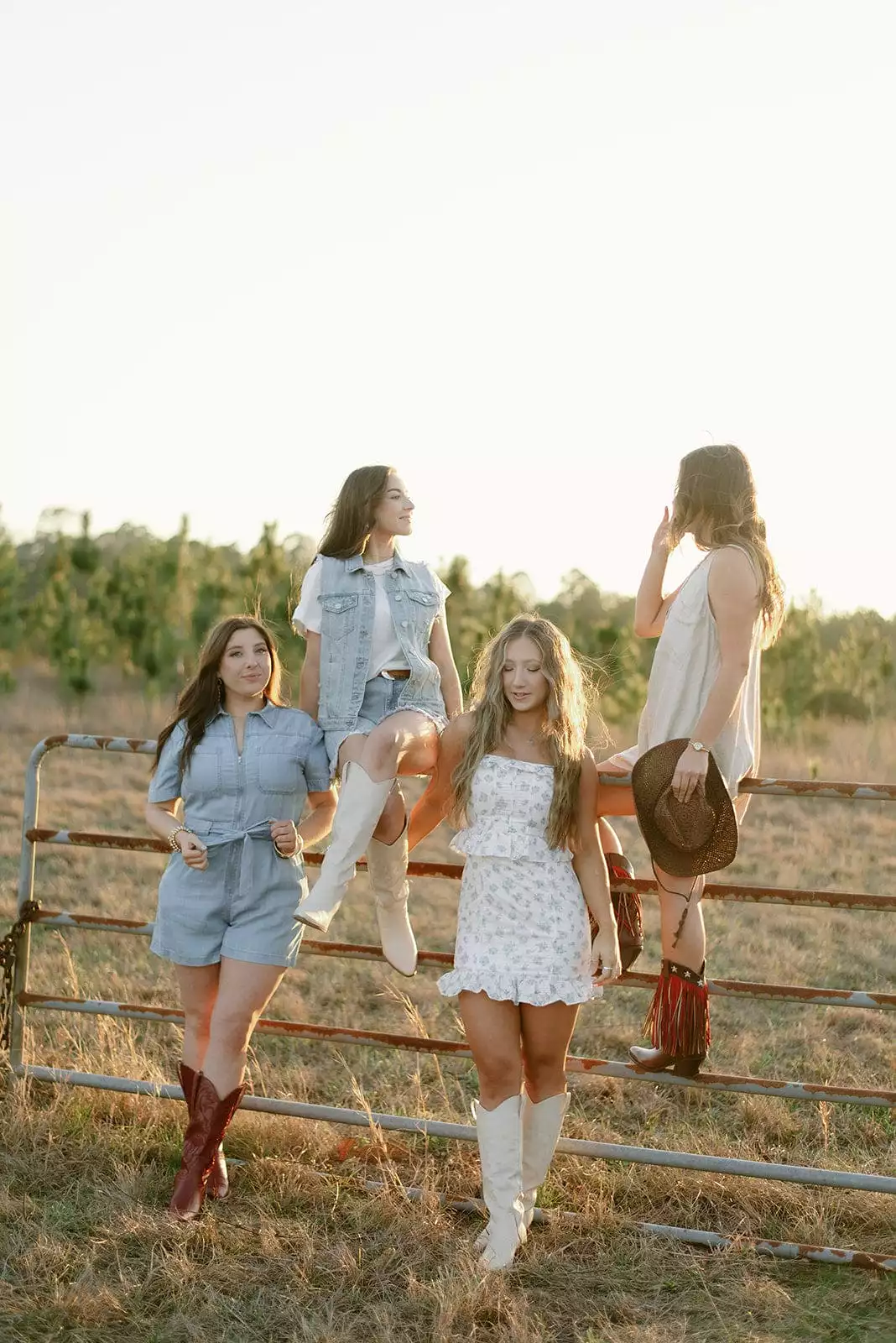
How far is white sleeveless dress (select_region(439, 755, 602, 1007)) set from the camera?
12.0ft

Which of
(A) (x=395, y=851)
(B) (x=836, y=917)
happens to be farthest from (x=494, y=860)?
(B) (x=836, y=917)

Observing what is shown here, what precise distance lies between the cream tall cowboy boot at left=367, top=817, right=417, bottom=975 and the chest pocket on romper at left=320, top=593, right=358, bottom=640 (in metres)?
0.61

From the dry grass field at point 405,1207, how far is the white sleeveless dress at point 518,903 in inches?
30.2

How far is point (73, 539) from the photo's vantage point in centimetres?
2858

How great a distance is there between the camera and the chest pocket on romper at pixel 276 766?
400 cm

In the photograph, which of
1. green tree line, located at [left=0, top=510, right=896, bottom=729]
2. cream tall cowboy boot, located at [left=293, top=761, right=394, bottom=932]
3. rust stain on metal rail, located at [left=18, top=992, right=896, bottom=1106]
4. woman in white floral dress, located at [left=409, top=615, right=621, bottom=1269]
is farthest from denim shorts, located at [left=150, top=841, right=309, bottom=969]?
green tree line, located at [left=0, top=510, right=896, bottom=729]

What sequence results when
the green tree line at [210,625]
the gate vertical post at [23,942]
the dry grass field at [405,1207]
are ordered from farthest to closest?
1. the green tree line at [210,625]
2. the gate vertical post at [23,942]
3. the dry grass field at [405,1207]

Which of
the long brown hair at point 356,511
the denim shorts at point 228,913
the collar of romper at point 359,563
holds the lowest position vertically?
the denim shorts at point 228,913

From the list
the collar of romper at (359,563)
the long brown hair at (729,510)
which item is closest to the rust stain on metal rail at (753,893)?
the long brown hair at (729,510)

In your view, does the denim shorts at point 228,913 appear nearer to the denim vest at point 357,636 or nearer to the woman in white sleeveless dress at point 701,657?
the denim vest at point 357,636

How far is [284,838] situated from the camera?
13.0ft

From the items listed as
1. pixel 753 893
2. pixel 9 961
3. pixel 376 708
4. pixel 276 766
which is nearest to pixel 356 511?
pixel 376 708

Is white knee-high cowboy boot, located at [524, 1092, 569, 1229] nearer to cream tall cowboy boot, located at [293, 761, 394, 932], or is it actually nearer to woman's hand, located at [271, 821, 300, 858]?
cream tall cowboy boot, located at [293, 761, 394, 932]

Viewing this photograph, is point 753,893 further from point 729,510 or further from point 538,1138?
point 729,510
